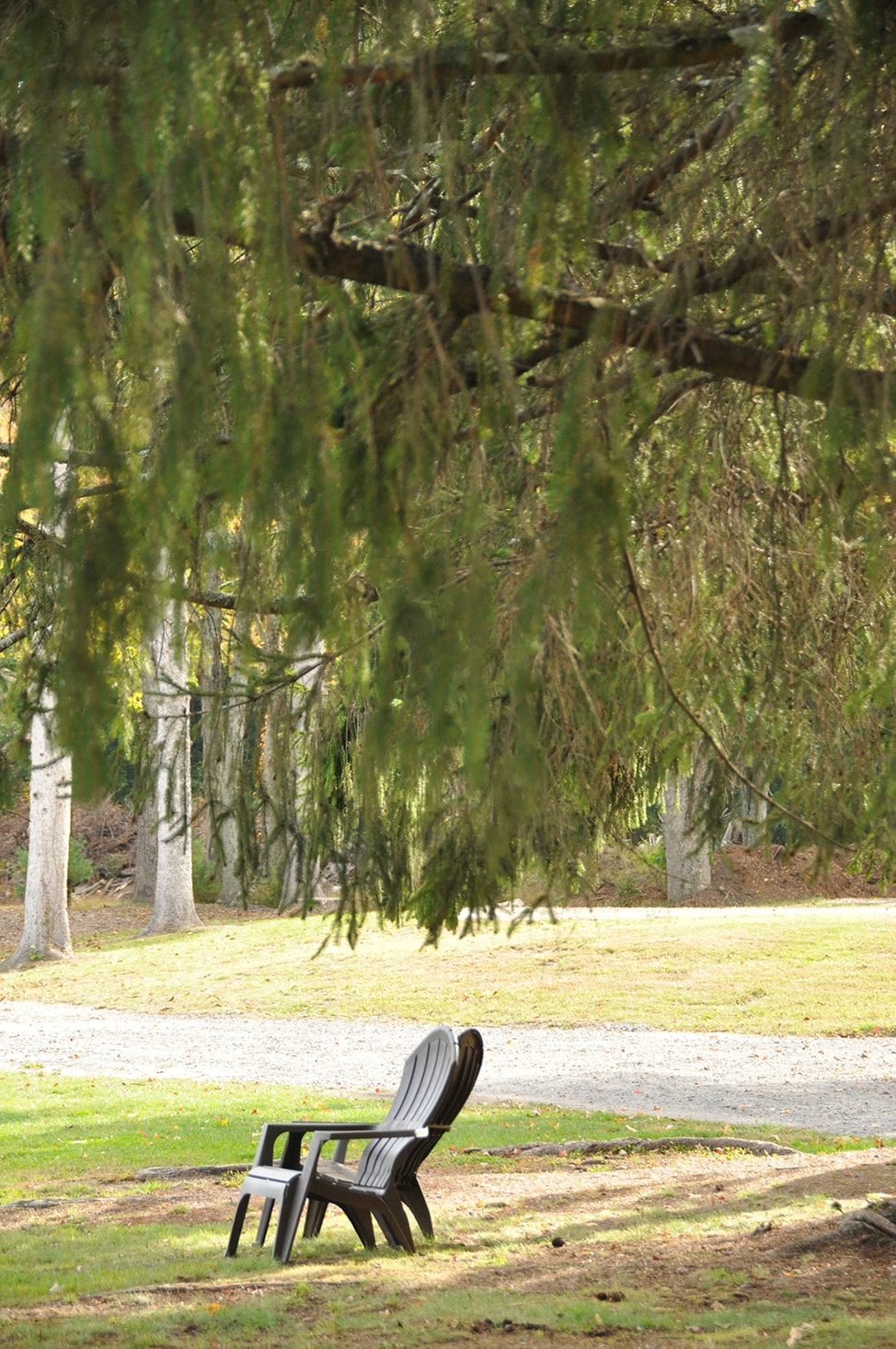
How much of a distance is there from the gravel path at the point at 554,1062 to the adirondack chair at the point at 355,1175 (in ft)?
15.5

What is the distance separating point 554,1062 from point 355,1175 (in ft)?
23.8

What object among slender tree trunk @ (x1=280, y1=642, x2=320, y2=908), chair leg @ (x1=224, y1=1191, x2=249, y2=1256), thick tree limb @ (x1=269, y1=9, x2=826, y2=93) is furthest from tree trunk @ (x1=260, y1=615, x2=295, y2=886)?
thick tree limb @ (x1=269, y1=9, x2=826, y2=93)

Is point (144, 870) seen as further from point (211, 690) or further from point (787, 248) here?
point (787, 248)

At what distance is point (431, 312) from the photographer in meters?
3.53

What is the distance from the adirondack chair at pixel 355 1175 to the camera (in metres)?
6.70

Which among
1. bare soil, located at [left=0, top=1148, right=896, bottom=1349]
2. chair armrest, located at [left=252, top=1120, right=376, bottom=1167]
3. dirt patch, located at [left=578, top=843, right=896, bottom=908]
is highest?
dirt patch, located at [left=578, top=843, right=896, bottom=908]

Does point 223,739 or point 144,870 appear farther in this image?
point 144,870

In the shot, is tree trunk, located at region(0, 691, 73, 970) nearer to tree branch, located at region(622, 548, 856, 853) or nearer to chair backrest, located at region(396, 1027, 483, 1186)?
chair backrest, located at region(396, 1027, 483, 1186)

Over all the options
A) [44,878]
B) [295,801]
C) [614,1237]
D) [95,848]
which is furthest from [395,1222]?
[95,848]

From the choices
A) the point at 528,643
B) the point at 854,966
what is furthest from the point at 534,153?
the point at 854,966

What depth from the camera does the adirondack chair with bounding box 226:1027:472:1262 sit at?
6699mm

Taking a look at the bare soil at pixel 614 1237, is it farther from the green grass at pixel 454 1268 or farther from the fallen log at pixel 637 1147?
the fallen log at pixel 637 1147

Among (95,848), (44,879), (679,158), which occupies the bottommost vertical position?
(44,879)

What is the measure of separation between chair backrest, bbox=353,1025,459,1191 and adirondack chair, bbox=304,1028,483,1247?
36 millimetres
